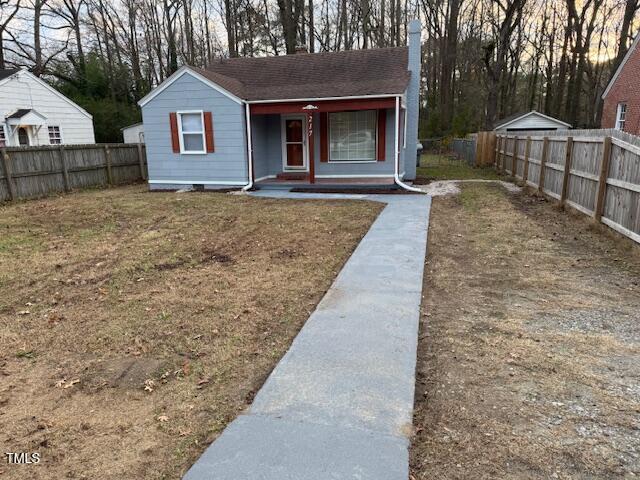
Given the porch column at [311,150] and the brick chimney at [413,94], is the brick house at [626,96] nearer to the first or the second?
the brick chimney at [413,94]

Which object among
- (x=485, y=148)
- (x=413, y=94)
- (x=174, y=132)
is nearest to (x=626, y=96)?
(x=485, y=148)

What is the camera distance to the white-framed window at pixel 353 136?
1342 centimetres

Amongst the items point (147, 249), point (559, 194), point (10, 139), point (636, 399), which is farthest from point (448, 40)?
point (636, 399)

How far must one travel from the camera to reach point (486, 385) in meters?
2.94

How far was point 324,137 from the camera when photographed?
45.3 feet

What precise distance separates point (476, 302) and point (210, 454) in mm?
3129

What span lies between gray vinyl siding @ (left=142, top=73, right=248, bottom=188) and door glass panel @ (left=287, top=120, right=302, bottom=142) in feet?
6.62

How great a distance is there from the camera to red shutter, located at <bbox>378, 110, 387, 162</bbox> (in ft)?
43.0

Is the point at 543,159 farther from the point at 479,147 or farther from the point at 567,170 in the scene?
the point at 479,147

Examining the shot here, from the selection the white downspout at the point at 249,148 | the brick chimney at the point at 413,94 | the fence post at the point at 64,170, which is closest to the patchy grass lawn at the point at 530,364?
the white downspout at the point at 249,148

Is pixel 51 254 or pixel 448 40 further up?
pixel 448 40

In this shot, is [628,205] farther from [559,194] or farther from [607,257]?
[559,194]

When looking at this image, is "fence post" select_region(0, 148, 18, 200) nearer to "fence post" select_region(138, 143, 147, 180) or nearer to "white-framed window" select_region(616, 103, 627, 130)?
"fence post" select_region(138, 143, 147, 180)

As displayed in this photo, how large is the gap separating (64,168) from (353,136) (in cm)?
903
